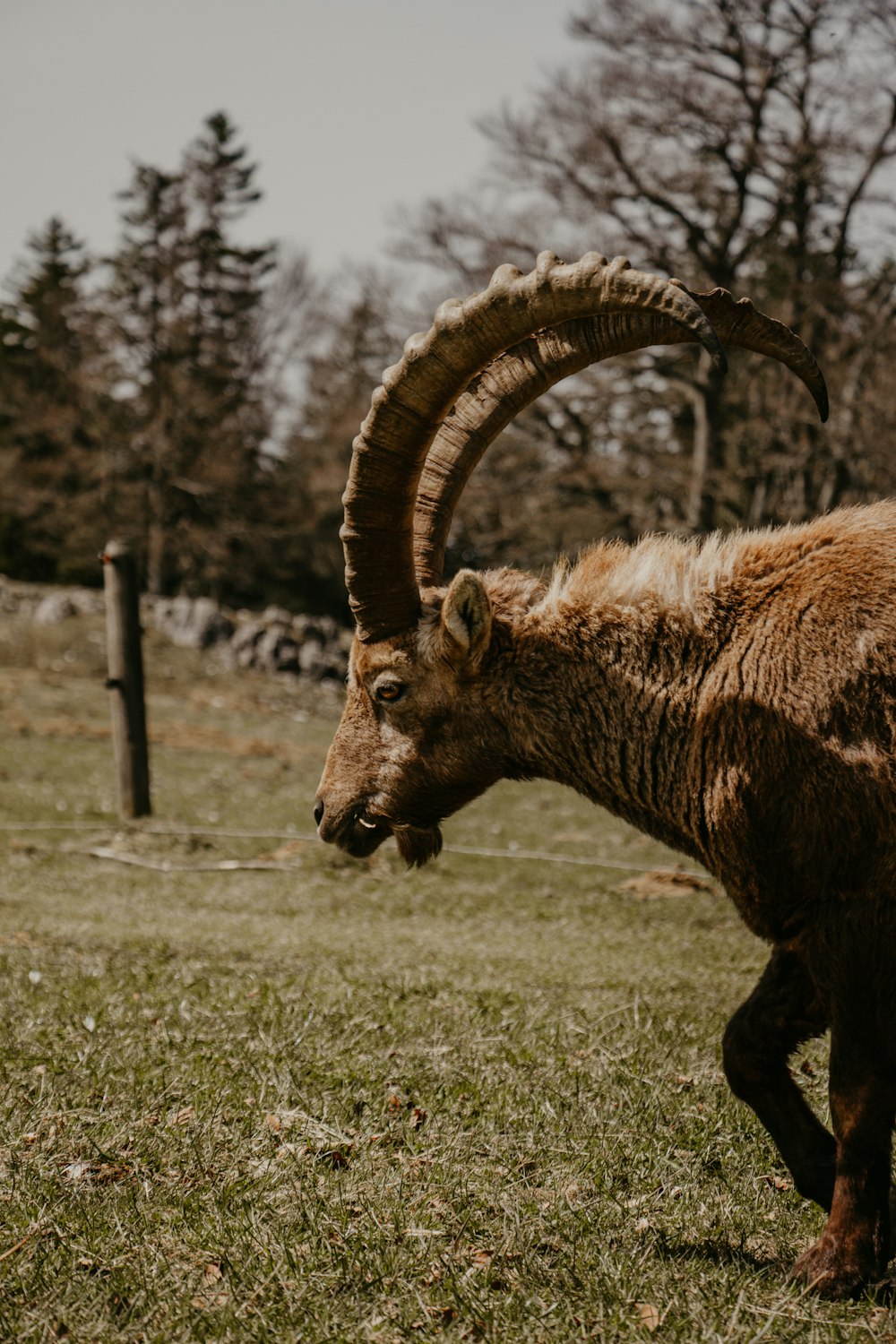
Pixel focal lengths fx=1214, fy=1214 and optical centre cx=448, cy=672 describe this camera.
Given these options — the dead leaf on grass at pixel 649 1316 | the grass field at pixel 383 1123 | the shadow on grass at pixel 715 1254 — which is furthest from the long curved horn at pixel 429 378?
the dead leaf on grass at pixel 649 1316

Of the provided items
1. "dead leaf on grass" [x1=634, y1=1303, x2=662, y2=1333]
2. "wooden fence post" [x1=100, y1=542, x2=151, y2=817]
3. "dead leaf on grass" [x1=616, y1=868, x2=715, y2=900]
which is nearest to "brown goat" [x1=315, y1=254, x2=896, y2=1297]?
"dead leaf on grass" [x1=634, y1=1303, x2=662, y2=1333]

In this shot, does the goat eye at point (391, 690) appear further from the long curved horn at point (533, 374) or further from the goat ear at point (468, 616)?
the long curved horn at point (533, 374)

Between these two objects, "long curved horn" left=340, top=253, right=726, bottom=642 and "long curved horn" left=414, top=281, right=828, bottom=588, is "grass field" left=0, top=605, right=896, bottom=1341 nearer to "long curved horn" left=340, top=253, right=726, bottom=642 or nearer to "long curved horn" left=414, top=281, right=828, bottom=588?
"long curved horn" left=340, top=253, right=726, bottom=642

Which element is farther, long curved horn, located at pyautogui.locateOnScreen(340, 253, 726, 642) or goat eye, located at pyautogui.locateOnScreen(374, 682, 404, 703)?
goat eye, located at pyautogui.locateOnScreen(374, 682, 404, 703)

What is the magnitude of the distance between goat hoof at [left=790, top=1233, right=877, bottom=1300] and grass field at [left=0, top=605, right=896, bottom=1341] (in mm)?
74

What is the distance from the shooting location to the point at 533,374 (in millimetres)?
5223

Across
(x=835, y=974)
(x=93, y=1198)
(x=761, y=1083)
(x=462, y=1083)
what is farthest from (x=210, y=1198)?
(x=835, y=974)

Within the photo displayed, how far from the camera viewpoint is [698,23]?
24031mm

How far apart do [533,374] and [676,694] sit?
159cm

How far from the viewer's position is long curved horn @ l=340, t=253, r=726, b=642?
410 centimetres

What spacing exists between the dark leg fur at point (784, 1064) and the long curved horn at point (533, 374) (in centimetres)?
214

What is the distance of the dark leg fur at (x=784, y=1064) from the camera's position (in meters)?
4.31

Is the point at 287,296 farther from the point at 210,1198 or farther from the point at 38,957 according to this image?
the point at 210,1198

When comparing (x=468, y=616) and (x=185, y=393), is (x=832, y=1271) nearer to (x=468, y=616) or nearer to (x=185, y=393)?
(x=468, y=616)
